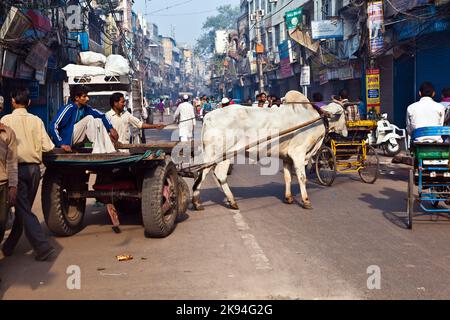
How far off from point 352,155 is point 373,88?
735 cm

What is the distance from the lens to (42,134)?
19.7ft

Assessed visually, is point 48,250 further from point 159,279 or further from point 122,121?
point 122,121

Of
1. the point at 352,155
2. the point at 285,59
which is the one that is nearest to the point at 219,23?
the point at 285,59

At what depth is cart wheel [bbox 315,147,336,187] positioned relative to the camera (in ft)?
36.3

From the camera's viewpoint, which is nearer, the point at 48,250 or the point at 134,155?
the point at 48,250

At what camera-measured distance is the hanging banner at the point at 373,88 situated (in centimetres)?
1795

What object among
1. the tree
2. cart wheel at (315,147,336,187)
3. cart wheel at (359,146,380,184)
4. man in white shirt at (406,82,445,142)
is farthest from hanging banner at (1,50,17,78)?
the tree

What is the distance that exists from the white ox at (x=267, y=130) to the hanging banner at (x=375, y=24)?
1043 centimetres

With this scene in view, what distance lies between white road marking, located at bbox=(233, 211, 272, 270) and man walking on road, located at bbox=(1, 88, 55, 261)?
2.22 m

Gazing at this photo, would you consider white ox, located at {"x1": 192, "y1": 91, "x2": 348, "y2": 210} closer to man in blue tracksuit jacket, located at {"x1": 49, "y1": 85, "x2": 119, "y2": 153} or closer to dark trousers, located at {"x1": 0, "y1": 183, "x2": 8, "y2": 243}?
man in blue tracksuit jacket, located at {"x1": 49, "y1": 85, "x2": 119, "y2": 153}

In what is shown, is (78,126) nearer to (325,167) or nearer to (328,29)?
(325,167)

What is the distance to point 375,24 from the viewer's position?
61.4ft

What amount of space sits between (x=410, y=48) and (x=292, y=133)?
11.9m
